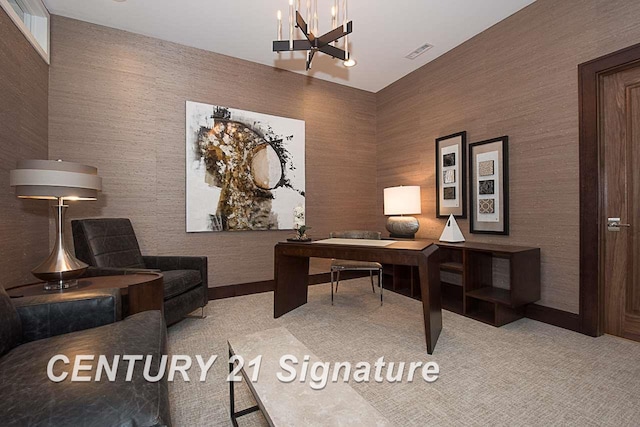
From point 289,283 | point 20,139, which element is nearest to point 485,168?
point 289,283

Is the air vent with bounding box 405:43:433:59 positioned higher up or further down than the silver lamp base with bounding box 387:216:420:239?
higher up

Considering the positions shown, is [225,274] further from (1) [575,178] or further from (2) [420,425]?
(1) [575,178]

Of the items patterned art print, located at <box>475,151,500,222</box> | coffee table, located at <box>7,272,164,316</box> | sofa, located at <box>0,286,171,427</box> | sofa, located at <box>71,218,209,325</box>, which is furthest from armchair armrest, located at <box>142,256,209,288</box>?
patterned art print, located at <box>475,151,500,222</box>

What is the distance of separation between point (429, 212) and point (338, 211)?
1.32 metres

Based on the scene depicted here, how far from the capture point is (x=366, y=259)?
8.14ft

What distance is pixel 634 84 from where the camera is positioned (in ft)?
7.55

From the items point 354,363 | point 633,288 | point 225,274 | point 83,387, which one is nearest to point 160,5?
point 225,274

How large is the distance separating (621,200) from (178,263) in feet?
13.1

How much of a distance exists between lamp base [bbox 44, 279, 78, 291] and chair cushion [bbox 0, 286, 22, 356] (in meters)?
0.64

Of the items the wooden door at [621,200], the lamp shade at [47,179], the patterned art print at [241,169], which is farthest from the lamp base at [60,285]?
the wooden door at [621,200]

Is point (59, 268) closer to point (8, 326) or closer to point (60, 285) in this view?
point (60, 285)

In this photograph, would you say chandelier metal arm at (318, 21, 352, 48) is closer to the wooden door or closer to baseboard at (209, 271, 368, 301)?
the wooden door

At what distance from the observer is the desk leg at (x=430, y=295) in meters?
2.15

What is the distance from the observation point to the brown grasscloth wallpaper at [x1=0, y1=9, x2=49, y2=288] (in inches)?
84.1
